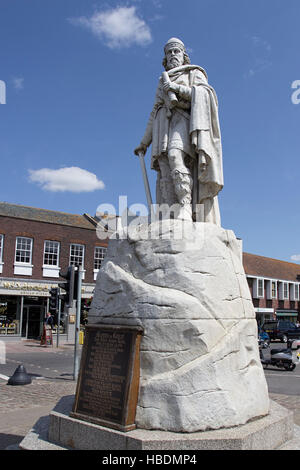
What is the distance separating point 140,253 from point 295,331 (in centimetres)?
2738

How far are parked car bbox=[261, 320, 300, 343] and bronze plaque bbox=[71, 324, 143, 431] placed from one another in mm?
26798

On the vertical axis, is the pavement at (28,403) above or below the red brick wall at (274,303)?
below

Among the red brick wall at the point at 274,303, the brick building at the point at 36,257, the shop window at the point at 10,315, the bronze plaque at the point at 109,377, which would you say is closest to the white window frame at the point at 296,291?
the red brick wall at the point at 274,303

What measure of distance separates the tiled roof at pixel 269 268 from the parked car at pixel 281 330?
37.1 ft

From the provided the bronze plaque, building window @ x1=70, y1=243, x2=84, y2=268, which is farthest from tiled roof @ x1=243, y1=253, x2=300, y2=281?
the bronze plaque

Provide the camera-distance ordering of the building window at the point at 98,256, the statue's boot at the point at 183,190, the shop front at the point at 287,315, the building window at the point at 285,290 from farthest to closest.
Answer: the building window at the point at 285,290 → the shop front at the point at 287,315 → the building window at the point at 98,256 → the statue's boot at the point at 183,190

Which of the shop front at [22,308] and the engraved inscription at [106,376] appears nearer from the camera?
the engraved inscription at [106,376]

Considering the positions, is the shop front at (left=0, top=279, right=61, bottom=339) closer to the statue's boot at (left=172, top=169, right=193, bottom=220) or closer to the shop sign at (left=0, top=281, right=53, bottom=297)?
the shop sign at (left=0, top=281, right=53, bottom=297)

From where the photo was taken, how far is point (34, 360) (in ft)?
53.8

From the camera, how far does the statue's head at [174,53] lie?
231 inches

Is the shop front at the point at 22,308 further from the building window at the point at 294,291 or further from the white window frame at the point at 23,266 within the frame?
the building window at the point at 294,291

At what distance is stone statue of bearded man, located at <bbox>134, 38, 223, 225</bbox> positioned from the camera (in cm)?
536

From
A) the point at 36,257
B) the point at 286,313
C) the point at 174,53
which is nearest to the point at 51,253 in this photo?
the point at 36,257
